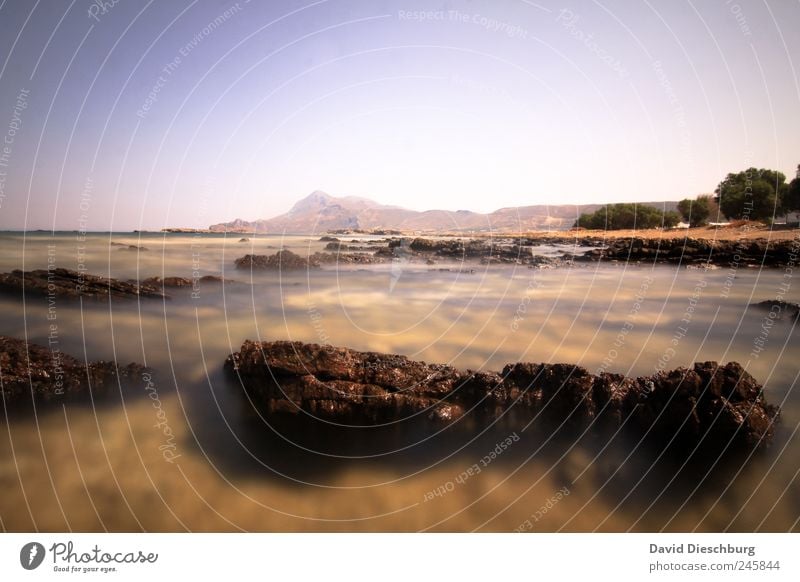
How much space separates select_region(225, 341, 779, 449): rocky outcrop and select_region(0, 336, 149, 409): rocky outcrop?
6.21ft

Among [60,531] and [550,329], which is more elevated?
[550,329]

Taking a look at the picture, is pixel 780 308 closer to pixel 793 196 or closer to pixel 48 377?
pixel 48 377

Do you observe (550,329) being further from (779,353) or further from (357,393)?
(357,393)

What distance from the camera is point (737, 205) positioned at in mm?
20344

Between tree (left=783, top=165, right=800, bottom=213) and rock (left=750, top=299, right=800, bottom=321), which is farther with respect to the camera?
tree (left=783, top=165, right=800, bottom=213)

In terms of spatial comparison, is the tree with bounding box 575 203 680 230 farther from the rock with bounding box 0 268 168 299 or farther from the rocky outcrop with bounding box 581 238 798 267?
the rock with bounding box 0 268 168 299

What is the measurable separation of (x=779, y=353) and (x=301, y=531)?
23.1ft

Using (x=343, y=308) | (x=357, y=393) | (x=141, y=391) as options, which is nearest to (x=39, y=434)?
(x=141, y=391)

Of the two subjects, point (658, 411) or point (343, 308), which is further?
point (343, 308)

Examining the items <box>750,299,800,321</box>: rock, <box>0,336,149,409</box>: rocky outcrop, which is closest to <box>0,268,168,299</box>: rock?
<box>0,336,149,409</box>: rocky outcrop

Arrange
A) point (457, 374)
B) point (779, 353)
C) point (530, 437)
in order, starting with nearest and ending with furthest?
point (530, 437), point (457, 374), point (779, 353)

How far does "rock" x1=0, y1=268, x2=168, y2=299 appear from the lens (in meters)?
7.27

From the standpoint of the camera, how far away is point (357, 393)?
3.88m

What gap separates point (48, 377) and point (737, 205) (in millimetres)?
29051
